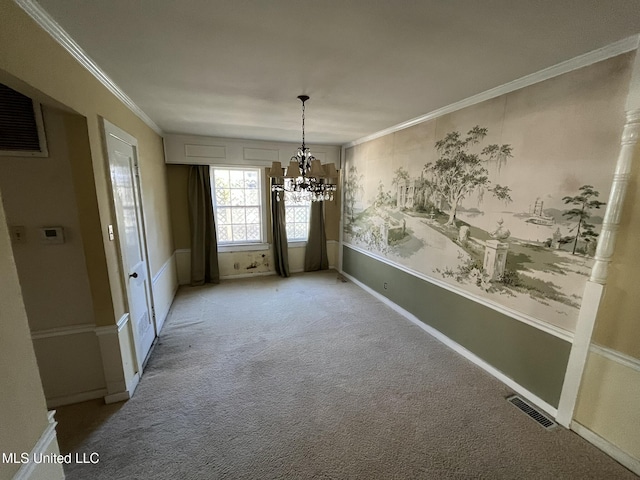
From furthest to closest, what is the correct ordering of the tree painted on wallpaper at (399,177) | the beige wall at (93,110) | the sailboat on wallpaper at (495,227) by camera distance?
the tree painted on wallpaper at (399,177), the sailboat on wallpaper at (495,227), the beige wall at (93,110)

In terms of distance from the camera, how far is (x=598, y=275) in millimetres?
1677

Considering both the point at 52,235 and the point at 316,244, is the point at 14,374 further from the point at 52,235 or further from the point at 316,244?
the point at 316,244

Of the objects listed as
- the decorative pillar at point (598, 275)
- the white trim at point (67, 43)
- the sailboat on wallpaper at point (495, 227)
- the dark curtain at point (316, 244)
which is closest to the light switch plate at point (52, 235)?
the white trim at point (67, 43)

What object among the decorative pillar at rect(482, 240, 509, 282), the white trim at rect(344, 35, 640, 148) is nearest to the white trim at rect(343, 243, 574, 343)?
the decorative pillar at rect(482, 240, 509, 282)

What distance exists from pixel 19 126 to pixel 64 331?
1.41 metres

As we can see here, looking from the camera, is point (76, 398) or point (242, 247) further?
point (242, 247)

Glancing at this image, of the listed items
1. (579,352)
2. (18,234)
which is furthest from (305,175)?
(579,352)

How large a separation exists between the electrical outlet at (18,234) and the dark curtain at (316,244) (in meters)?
3.90

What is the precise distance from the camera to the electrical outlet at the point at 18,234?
173 cm

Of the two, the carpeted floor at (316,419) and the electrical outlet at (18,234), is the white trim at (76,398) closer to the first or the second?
the carpeted floor at (316,419)

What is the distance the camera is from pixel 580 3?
119 centimetres

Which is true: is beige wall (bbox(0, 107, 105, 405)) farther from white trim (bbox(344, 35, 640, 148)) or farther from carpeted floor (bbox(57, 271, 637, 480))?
white trim (bbox(344, 35, 640, 148))

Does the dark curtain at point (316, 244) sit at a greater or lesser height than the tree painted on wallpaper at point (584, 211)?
lesser

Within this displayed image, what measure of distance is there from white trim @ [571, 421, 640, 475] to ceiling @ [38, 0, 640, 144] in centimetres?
246
